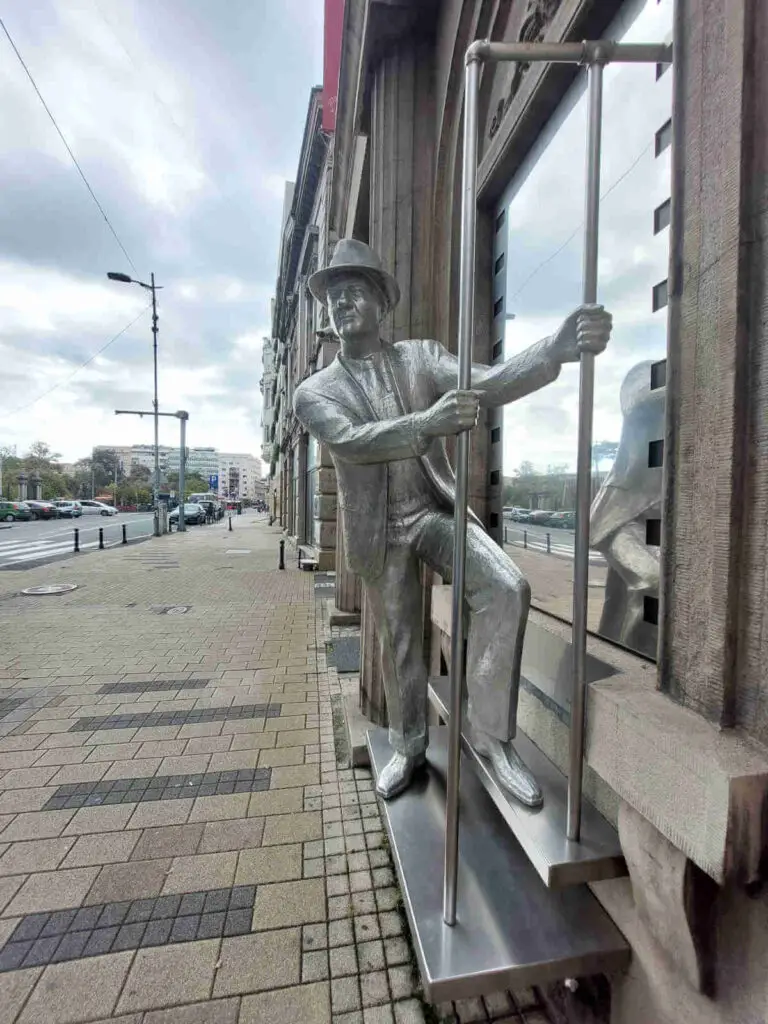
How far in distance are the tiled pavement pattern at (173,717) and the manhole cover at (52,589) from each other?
6434mm

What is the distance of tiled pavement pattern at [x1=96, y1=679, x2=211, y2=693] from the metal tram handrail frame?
12.5ft

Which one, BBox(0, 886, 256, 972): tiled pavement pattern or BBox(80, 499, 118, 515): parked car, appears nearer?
BBox(0, 886, 256, 972): tiled pavement pattern

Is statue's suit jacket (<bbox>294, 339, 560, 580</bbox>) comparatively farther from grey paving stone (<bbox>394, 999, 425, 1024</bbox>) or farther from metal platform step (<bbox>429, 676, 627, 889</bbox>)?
grey paving stone (<bbox>394, 999, 425, 1024</bbox>)

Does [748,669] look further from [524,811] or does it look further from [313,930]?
[313,930]

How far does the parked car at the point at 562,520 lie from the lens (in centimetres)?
208

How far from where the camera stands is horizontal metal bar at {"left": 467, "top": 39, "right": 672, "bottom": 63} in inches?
50.9

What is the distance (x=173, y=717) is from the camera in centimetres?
397

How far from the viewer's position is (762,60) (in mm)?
1012

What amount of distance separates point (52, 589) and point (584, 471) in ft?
35.4

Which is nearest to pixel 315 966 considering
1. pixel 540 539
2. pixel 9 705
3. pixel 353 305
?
pixel 540 539

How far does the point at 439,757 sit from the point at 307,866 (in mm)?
859

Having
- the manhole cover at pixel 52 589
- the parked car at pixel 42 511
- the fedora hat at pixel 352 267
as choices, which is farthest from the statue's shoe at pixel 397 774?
the parked car at pixel 42 511

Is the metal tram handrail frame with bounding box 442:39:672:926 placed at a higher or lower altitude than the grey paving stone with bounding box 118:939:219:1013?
higher

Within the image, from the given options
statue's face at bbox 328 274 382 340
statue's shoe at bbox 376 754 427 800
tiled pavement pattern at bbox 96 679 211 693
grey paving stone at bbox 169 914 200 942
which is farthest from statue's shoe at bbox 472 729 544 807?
tiled pavement pattern at bbox 96 679 211 693
